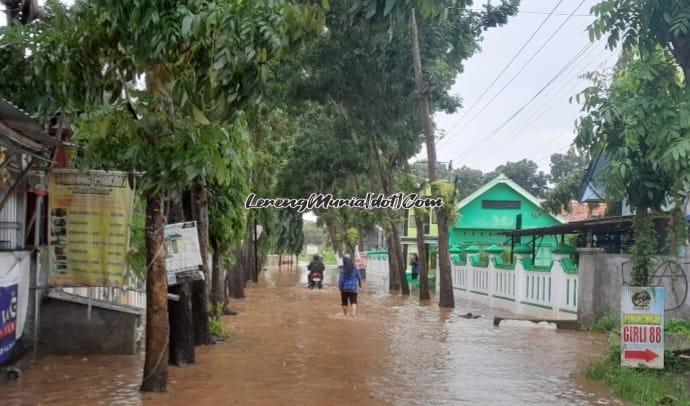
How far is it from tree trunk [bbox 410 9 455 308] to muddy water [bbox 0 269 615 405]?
→ 582 cm

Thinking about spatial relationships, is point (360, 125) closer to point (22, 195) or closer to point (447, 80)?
point (447, 80)

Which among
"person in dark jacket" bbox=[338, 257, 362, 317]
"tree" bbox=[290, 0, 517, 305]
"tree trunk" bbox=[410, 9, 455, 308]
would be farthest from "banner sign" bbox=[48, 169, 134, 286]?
"tree trunk" bbox=[410, 9, 455, 308]

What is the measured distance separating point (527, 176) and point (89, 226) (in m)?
70.8

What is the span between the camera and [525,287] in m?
21.6

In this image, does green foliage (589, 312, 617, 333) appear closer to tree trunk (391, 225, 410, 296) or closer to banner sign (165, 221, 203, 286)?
banner sign (165, 221, 203, 286)

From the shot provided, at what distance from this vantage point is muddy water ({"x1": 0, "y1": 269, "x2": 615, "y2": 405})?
9070 millimetres

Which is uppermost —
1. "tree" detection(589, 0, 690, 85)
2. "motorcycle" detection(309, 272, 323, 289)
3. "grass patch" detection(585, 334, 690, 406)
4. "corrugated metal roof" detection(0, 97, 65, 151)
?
"tree" detection(589, 0, 690, 85)

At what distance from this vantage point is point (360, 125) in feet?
86.7

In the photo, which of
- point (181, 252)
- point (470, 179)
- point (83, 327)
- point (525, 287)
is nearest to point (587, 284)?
point (525, 287)

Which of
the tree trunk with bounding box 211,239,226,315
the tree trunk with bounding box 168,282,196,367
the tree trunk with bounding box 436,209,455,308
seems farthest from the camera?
the tree trunk with bounding box 436,209,455,308

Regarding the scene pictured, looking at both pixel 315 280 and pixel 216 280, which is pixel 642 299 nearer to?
pixel 216 280

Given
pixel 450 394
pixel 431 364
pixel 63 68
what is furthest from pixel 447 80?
pixel 63 68

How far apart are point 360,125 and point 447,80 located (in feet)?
11.5

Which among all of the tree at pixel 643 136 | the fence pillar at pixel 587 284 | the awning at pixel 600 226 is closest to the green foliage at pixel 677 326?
the fence pillar at pixel 587 284
